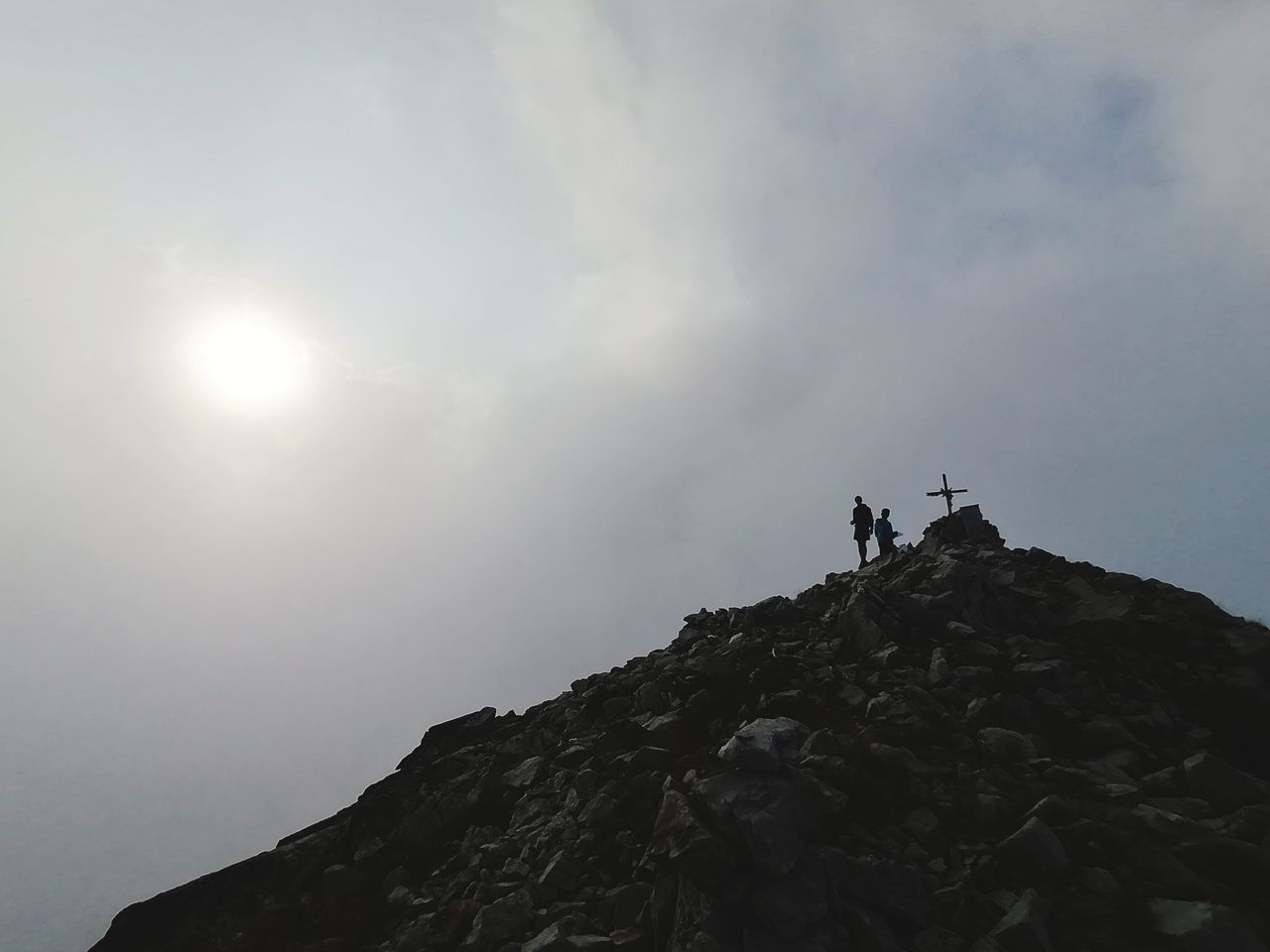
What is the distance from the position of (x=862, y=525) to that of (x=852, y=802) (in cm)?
1871

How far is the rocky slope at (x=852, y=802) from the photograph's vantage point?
29.7 ft

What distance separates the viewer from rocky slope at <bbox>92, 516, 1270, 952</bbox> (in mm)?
9039

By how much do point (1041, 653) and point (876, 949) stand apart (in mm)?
10335

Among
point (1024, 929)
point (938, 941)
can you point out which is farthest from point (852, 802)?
point (1024, 929)

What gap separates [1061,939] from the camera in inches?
332

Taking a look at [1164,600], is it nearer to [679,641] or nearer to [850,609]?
[850,609]

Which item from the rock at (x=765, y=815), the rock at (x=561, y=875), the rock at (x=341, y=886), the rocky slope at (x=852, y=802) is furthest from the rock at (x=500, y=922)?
the rock at (x=341, y=886)

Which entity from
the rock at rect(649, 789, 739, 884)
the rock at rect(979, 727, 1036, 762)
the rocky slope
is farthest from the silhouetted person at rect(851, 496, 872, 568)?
the rock at rect(649, 789, 739, 884)

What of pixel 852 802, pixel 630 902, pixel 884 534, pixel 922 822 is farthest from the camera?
pixel 884 534

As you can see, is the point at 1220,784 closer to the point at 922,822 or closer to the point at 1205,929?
the point at 1205,929

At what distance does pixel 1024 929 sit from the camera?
8.27 metres

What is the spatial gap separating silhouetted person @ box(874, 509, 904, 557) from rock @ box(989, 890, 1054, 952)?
66.0 feet

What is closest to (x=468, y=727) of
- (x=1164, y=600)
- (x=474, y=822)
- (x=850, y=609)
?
(x=474, y=822)

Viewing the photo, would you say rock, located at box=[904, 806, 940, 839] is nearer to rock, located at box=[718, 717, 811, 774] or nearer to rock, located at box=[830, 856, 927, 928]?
rock, located at box=[830, 856, 927, 928]
